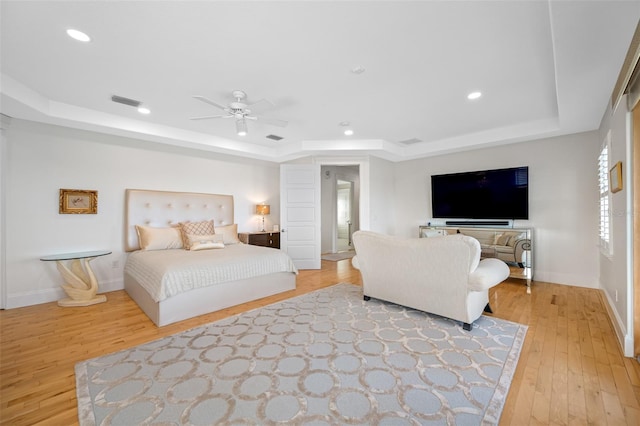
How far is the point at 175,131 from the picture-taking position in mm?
4324

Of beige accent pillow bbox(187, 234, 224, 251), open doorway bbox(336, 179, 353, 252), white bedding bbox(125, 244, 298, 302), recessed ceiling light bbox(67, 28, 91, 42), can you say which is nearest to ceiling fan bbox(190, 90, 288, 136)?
recessed ceiling light bbox(67, 28, 91, 42)

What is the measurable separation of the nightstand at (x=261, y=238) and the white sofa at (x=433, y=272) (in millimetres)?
2720

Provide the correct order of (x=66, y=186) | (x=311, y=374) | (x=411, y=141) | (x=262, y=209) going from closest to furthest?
(x=311, y=374), (x=66, y=186), (x=411, y=141), (x=262, y=209)

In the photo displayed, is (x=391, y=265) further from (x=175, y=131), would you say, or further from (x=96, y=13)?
(x=175, y=131)

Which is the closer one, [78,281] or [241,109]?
[241,109]

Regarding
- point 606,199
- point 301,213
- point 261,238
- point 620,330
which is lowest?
point 620,330

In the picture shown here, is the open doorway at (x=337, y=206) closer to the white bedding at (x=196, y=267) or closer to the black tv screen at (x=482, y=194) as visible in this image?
the black tv screen at (x=482, y=194)

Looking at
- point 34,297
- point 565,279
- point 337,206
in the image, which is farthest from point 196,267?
point 337,206

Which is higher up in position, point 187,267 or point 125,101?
point 125,101

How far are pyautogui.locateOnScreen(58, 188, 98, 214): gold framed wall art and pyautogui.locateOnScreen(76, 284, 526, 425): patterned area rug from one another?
261 centimetres

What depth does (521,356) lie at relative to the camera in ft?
7.13

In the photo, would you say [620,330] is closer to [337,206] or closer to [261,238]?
[261,238]

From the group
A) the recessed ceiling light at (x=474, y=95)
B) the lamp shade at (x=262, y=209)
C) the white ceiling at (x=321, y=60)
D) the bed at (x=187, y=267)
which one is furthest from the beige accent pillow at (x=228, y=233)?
the recessed ceiling light at (x=474, y=95)

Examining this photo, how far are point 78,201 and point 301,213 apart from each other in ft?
11.5
